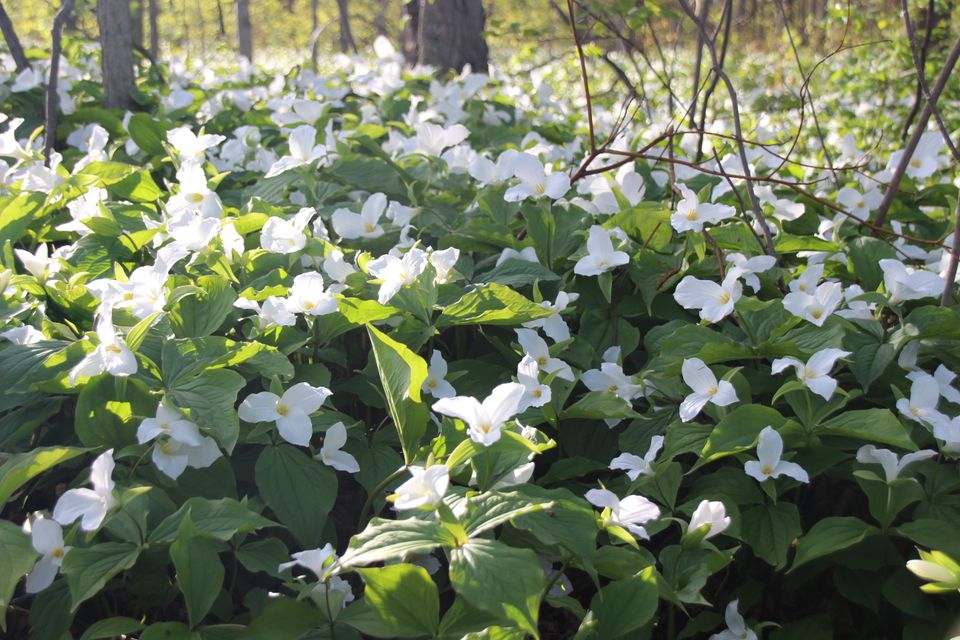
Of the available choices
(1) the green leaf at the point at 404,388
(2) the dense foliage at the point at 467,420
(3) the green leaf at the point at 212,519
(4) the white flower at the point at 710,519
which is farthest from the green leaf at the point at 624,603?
(3) the green leaf at the point at 212,519

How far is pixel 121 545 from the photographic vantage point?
116 cm

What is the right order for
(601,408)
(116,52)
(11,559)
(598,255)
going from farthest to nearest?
1. (116,52)
2. (598,255)
3. (601,408)
4. (11,559)

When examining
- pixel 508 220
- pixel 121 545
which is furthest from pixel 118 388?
pixel 508 220

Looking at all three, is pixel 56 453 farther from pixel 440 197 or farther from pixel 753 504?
pixel 440 197

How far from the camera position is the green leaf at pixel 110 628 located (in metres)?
1.13

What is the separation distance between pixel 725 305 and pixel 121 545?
43.1 inches

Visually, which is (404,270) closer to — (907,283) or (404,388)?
(404,388)

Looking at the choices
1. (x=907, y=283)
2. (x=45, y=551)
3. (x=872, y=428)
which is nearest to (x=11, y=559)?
(x=45, y=551)

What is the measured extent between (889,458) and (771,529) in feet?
0.70

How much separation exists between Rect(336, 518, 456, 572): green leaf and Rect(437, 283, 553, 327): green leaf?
0.52 meters

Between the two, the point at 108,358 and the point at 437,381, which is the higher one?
the point at 108,358

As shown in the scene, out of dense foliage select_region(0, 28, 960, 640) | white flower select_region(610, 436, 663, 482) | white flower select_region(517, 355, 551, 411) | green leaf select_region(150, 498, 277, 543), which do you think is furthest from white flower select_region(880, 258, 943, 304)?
green leaf select_region(150, 498, 277, 543)

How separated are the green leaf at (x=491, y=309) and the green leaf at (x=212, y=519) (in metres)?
0.52

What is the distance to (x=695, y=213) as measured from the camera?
1.77 metres
